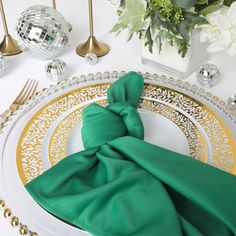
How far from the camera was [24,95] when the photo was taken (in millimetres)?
620

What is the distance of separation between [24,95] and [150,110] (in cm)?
22

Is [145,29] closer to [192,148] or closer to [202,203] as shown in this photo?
[192,148]

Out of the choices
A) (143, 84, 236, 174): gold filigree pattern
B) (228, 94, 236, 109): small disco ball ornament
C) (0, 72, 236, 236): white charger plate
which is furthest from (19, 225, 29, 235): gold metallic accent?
(228, 94, 236, 109): small disco ball ornament

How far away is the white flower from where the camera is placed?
1.67 ft

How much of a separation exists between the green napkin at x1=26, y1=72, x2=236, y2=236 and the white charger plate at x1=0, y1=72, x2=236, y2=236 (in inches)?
1.1

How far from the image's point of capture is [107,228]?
372 millimetres

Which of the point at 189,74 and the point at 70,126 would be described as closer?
the point at 70,126

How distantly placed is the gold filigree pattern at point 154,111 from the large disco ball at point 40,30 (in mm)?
177

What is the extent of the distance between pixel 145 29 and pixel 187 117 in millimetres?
165

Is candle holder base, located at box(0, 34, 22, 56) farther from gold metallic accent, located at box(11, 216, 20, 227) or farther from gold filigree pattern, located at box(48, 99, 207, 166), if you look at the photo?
gold metallic accent, located at box(11, 216, 20, 227)

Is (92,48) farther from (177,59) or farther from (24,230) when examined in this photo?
(24,230)

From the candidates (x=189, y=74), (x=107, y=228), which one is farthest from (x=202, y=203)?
(x=189, y=74)

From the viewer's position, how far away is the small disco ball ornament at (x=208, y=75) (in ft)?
2.07

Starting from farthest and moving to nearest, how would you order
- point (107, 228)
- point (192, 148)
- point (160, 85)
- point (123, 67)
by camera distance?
point (123, 67)
point (160, 85)
point (192, 148)
point (107, 228)
